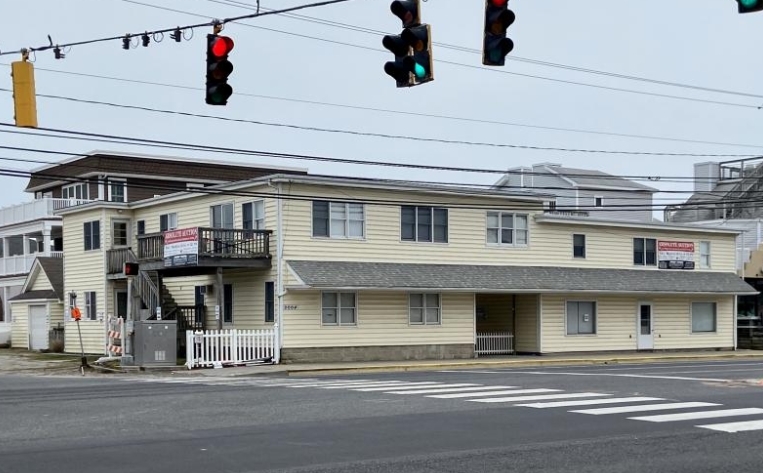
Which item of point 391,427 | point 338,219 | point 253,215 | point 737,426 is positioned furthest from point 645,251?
point 391,427

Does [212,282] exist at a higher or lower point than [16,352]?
higher

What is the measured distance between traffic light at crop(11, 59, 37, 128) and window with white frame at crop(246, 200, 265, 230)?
19.1m

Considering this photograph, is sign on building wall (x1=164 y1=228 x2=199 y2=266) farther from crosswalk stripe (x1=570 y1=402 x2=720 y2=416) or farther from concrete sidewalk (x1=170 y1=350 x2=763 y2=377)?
crosswalk stripe (x1=570 y1=402 x2=720 y2=416)

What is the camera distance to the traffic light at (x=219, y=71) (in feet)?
50.6

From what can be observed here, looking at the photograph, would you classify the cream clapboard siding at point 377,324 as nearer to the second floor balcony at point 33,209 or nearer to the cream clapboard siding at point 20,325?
the cream clapboard siding at point 20,325

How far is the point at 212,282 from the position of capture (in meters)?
37.6

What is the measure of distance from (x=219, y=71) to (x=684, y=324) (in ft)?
113

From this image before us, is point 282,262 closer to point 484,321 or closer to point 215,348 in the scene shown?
point 215,348

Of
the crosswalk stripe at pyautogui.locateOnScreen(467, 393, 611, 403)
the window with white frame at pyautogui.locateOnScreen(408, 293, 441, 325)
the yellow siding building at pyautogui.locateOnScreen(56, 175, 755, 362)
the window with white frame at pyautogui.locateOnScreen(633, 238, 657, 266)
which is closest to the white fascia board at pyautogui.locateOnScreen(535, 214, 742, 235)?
the yellow siding building at pyautogui.locateOnScreen(56, 175, 755, 362)

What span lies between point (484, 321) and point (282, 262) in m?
11.9

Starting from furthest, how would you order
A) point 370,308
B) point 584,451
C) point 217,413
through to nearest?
1. point 370,308
2. point 217,413
3. point 584,451

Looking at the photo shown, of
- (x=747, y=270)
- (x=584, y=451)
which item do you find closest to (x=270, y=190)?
(x=584, y=451)

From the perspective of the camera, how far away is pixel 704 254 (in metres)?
46.2

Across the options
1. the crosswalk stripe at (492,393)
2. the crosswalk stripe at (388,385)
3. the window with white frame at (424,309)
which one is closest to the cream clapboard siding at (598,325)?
the window with white frame at (424,309)
